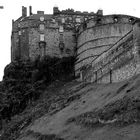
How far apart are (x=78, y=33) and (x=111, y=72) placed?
77.2ft

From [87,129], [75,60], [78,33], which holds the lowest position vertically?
[87,129]

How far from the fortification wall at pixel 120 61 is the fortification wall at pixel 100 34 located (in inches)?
388

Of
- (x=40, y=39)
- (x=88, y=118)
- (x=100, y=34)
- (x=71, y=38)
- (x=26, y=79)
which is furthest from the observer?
(x=71, y=38)

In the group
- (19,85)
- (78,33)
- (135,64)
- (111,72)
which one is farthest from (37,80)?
(135,64)

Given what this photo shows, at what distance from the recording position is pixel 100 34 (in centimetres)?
5662

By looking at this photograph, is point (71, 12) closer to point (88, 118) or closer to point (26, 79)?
point (26, 79)

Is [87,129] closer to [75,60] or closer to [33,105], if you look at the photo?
[33,105]

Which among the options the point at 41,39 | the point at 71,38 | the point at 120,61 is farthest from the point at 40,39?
the point at 120,61

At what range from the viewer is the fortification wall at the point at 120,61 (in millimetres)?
32750

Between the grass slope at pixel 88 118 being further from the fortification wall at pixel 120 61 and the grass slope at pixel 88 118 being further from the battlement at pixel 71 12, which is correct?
the battlement at pixel 71 12

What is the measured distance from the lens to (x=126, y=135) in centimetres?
1894

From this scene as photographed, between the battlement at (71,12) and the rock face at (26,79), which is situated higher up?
the battlement at (71,12)

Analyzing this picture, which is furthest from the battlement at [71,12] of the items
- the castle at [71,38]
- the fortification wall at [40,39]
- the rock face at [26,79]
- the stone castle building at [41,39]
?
the rock face at [26,79]

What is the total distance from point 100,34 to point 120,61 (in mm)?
20171
